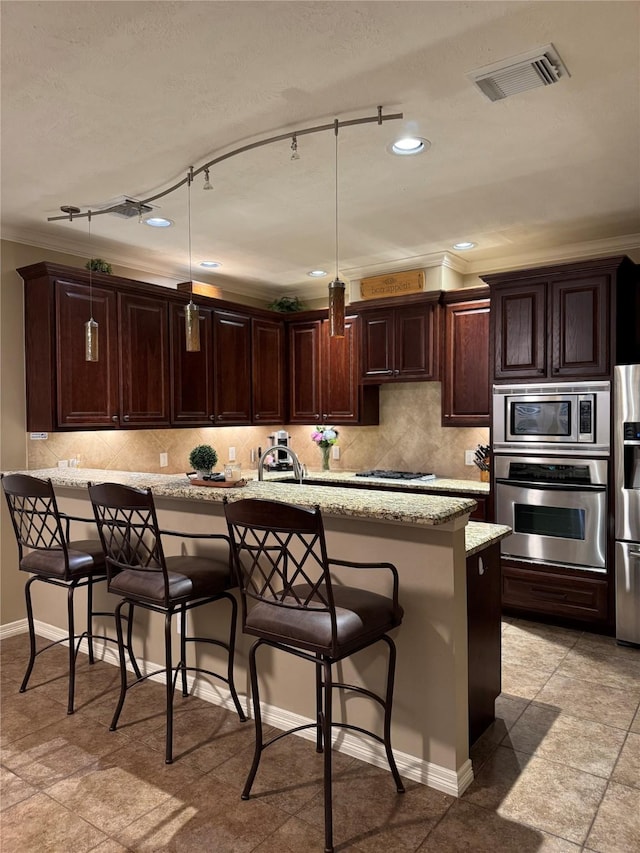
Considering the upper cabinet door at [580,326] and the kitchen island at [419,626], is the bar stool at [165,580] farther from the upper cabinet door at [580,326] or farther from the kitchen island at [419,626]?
the upper cabinet door at [580,326]

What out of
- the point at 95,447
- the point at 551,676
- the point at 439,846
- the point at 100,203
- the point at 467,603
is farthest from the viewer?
the point at 95,447

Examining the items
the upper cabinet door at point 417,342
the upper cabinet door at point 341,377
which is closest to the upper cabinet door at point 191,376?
the upper cabinet door at point 341,377

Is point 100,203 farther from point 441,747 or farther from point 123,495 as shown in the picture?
point 441,747

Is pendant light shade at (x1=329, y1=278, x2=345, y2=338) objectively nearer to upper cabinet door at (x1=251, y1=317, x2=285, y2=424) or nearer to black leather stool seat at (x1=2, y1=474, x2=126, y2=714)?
black leather stool seat at (x1=2, y1=474, x2=126, y2=714)

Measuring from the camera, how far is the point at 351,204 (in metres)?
3.71

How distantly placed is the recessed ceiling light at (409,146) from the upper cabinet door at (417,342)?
207 cm

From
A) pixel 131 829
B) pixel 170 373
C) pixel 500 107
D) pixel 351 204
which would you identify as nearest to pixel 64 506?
pixel 170 373

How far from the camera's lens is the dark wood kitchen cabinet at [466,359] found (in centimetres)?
473

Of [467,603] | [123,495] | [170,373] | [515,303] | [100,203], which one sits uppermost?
[100,203]

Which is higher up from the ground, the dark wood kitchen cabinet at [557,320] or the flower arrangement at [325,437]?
the dark wood kitchen cabinet at [557,320]

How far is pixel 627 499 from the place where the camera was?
375 cm

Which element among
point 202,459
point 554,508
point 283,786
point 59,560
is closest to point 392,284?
point 554,508

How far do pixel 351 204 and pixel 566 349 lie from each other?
1723 millimetres

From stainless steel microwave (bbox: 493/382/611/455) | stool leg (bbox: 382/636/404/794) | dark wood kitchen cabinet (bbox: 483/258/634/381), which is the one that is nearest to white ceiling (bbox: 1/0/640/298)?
dark wood kitchen cabinet (bbox: 483/258/634/381)
